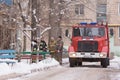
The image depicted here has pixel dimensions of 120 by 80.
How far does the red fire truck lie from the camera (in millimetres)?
29109

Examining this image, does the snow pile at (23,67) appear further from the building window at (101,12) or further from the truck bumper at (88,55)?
the building window at (101,12)

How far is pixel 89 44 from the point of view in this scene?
29297 mm

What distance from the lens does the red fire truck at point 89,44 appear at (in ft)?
95.5

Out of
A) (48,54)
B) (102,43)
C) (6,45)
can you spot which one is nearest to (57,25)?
(6,45)

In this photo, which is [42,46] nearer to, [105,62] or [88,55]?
[88,55]

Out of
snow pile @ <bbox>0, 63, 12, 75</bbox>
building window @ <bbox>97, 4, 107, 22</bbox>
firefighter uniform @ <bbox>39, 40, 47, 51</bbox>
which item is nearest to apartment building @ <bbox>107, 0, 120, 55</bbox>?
building window @ <bbox>97, 4, 107, 22</bbox>

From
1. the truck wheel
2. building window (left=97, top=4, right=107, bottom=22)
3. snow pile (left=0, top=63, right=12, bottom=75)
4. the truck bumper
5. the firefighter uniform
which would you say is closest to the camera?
snow pile (left=0, top=63, right=12, bottom=75)

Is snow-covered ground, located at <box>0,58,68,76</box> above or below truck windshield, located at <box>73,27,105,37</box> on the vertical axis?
below

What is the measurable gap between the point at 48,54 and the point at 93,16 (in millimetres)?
34616

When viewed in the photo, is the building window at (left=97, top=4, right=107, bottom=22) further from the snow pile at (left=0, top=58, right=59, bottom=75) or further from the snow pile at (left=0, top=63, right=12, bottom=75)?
the snow pile at (left=0, top=63, right=12, bottom=75)

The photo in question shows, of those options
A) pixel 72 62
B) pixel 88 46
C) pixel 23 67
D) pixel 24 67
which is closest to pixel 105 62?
pixel 88 46

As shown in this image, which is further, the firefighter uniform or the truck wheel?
the firefighter uniform

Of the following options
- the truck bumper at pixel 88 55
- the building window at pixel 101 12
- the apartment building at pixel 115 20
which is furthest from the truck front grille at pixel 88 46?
the apartment building at pixel 115 20

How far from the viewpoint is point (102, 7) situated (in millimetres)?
66000
